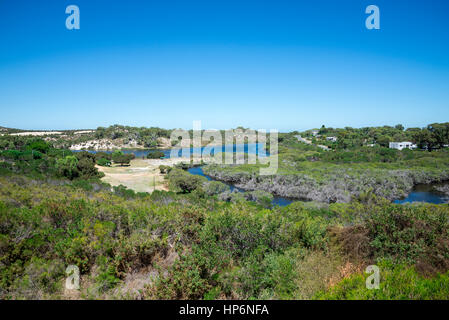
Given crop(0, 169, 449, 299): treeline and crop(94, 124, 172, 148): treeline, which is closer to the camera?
crop(0, 169, 449, 299): treeline

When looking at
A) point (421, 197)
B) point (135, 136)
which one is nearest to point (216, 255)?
point (421, 197)

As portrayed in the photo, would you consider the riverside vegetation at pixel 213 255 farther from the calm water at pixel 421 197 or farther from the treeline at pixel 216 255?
the calm water at pixel 421 197

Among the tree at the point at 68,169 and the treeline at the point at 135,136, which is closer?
the tree at the point at 68,169

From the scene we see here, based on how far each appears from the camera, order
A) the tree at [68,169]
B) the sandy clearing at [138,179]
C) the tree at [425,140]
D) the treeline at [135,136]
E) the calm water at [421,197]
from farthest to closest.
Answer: the treeline at [135,136]
the tree at [425,140]
the sandy clearing at [138,179]
the calm water at [421,197]
the tree at [68,169]

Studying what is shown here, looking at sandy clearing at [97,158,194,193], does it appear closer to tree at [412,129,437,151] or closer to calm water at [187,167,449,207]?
calm water at [187,167,449,207]

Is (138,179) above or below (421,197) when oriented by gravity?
above

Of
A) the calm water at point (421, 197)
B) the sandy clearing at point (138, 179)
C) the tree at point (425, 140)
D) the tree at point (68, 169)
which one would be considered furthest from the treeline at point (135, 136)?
the tree at point (425, 140)

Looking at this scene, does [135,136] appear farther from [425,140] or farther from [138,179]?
[425,140]

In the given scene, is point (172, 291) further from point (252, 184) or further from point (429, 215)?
point (252, 184)

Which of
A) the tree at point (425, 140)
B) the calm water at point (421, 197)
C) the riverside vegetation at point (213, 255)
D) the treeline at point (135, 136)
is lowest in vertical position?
the calm water at point (421, 197)

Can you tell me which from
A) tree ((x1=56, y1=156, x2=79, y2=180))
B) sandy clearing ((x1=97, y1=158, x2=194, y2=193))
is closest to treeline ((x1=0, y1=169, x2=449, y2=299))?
tree ((x1=56, y1=156, x2=79, y2=180))

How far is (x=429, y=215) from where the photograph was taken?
25.7 feet

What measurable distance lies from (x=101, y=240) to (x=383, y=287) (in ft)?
23.7

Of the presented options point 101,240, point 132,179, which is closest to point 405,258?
point 101,240
